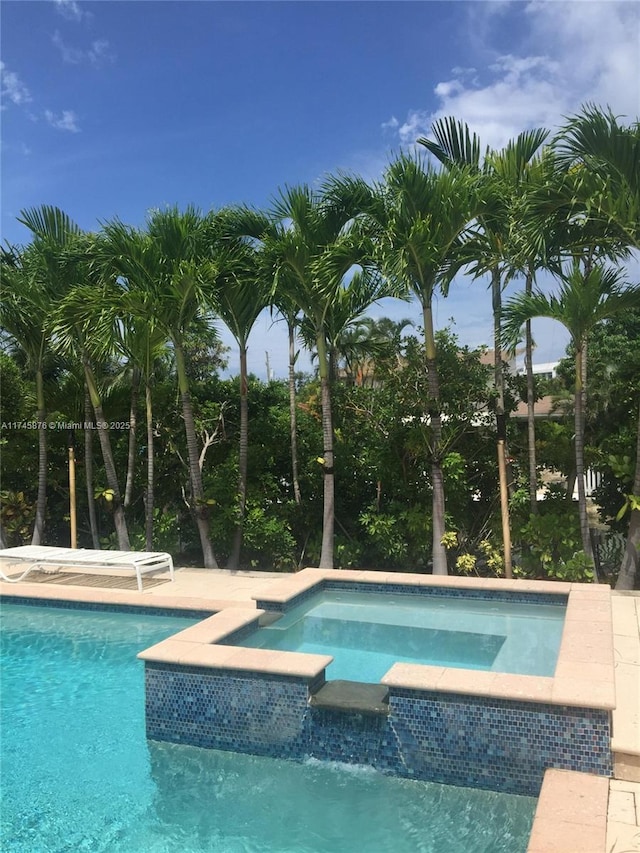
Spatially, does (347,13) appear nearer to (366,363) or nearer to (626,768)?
(366,363)

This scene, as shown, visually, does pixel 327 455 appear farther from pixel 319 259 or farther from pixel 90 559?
pixel 90 559

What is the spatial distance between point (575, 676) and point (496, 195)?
245 inches

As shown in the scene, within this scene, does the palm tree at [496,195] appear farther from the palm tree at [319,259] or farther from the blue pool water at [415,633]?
the palm tree at [319,259]

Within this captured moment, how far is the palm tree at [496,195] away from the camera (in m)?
8.83

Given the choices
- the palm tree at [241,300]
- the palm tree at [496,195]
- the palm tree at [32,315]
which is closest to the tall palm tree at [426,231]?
the palm tree at [496,195]

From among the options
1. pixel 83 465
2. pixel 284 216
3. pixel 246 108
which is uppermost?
pixel 246 108

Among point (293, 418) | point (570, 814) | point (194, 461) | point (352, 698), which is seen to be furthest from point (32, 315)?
point (570, 814)

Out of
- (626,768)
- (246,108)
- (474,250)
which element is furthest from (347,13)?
(626,768)

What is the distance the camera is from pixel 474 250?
30.0 ft

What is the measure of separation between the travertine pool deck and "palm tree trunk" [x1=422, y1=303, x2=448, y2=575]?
78 cm

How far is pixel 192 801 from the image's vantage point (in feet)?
14.6

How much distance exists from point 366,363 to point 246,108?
5.21 m

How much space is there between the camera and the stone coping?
3.37m

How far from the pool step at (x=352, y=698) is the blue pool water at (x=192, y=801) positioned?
436 millimetres
